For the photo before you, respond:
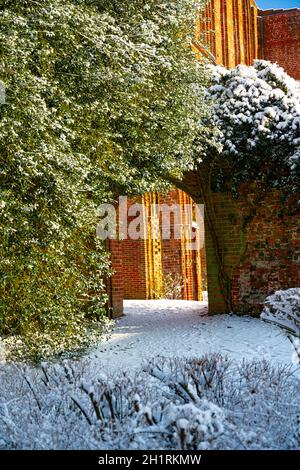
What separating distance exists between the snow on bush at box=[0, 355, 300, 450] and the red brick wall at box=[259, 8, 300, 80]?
24.9 metres

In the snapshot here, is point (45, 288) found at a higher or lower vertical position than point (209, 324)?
higher

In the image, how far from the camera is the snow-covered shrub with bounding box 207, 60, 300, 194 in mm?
10453

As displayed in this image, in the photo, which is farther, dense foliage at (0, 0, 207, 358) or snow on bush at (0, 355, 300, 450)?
dense foliage at (0, 0, 207, 358)

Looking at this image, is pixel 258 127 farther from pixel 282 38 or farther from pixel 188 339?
pixel 282 38

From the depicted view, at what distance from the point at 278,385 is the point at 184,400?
3.12 ft

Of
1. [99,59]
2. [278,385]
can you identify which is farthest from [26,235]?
[278,385]

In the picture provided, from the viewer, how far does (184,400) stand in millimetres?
4777

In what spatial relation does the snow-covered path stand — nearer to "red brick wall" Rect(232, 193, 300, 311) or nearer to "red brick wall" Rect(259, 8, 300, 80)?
"red brick wall" Rect(232, 193, 300, 311)

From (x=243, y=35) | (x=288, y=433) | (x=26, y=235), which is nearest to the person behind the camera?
(x=288, y=433)

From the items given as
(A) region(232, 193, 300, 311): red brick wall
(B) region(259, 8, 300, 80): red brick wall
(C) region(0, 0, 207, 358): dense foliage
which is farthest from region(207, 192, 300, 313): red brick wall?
(B) region(259, 8, 300, 80): red brick wall

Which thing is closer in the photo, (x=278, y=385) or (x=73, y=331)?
(x=278, y=385)

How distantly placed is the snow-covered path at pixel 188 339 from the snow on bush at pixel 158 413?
6.07 feet
